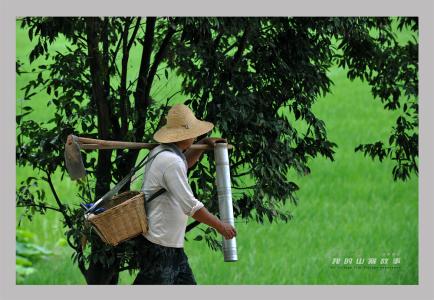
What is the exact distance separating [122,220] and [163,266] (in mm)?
315

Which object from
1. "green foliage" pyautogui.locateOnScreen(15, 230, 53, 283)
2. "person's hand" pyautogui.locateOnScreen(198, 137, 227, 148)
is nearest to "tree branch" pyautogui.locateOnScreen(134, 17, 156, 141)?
"person's hand" pyautogui.locateOnScreen(198, 137, 227, 148)

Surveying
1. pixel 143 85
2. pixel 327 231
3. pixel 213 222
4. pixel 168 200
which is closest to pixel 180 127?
pixel 168 200

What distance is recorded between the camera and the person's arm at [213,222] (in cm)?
433

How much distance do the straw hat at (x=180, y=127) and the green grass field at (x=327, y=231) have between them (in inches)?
135

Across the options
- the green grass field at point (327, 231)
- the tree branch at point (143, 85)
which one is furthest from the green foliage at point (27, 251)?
the tree branch at point (143, 85)

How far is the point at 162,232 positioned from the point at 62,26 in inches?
57.5

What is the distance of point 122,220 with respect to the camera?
14.2 ft

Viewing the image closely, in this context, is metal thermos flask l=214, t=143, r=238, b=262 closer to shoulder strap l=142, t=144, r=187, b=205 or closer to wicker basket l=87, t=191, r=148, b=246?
shoulder strap l=142, t=144, r=187, b=205

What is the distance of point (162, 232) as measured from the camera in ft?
14.4

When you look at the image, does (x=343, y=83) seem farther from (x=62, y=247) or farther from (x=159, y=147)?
(x=159, y=147)

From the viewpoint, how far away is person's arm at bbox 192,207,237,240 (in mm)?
4328

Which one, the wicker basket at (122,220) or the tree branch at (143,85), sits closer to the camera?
the wicker basket at (122,220)

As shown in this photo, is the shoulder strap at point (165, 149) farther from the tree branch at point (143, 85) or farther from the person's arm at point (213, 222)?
the tree branch at point (143, 85)

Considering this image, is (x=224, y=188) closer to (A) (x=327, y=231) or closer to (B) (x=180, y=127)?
(B) (x=180, y=127)
